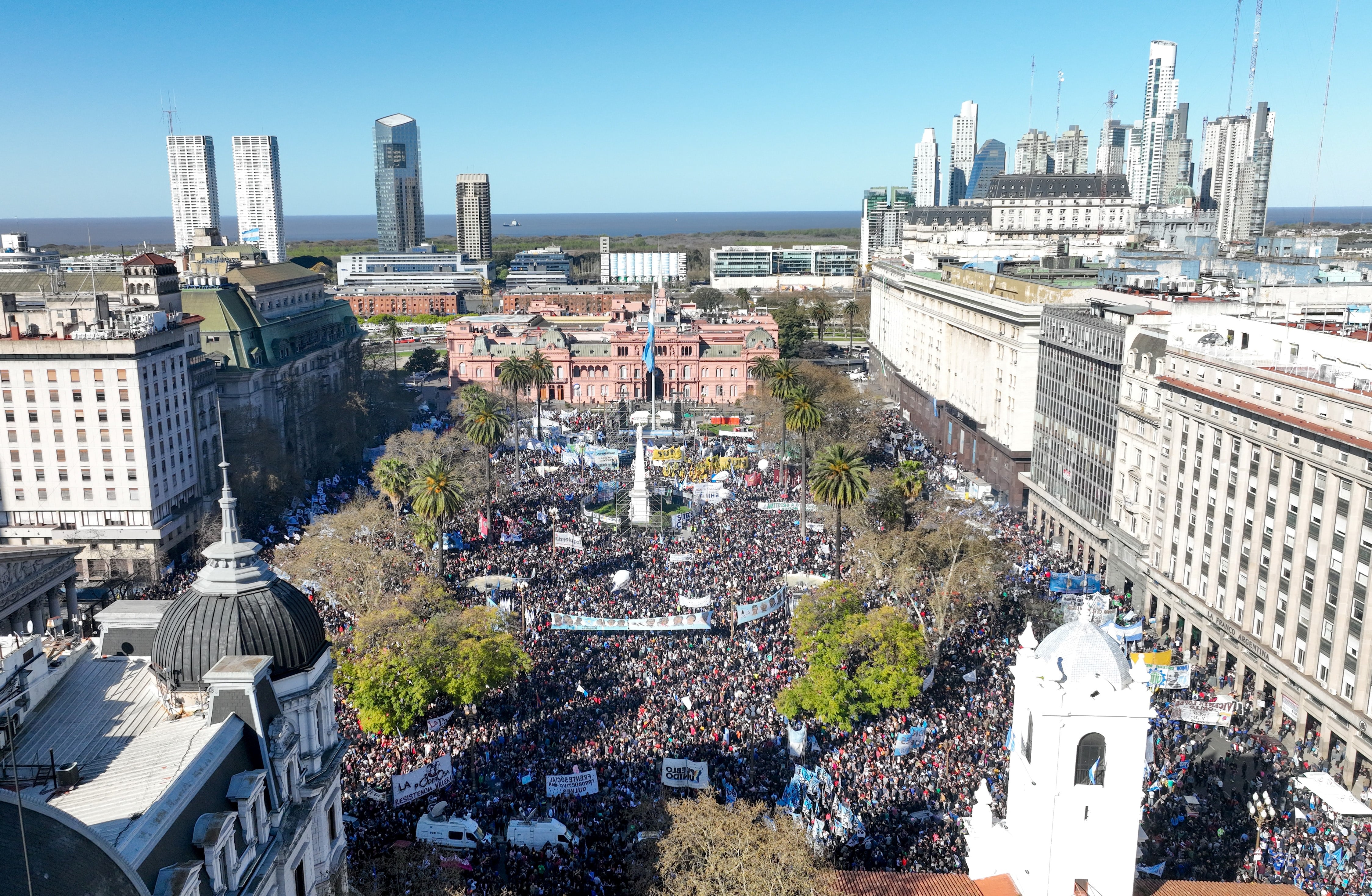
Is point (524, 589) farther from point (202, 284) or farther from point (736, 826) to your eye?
point (202, 284)

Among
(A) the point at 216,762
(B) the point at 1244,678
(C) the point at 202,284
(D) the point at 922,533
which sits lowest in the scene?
(B) the point at 1244,678

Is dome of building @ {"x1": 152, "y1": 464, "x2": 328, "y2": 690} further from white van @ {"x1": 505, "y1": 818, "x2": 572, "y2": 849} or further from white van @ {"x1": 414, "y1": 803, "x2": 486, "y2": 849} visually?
white van @ {"x1": 505, "y1": 818, "x2": 572, "y2": 849}

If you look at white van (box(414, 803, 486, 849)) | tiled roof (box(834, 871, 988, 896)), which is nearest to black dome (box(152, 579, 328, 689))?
white van (box(414, 803, 486, 849))

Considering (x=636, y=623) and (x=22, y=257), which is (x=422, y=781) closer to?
(x=636, y=623)

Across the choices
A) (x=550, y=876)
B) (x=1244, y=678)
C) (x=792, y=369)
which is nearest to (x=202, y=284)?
(x=792, y=369)

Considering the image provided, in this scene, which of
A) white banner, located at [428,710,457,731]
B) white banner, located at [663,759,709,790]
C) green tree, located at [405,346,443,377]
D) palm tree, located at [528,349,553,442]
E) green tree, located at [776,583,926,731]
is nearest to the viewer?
white banner, located at [663,759,709,790]

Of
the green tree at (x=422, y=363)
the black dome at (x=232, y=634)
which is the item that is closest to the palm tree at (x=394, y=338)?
the green tree at (x=422, y=363)

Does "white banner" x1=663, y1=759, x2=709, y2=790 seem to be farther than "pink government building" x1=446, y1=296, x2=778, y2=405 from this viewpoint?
No
